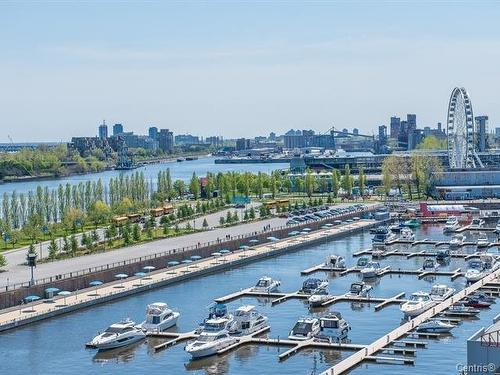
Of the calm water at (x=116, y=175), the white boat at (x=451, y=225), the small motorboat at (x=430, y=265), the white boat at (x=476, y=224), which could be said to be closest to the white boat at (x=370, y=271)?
the small motorboat at (x=430, y=265)

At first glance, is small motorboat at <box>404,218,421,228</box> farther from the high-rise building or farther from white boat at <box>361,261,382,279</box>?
the high-rise building

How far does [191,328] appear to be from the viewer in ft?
84.9

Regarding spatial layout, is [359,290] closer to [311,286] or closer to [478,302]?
[311,286]

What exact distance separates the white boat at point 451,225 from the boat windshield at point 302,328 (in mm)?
25271

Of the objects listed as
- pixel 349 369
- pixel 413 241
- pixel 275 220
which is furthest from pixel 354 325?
pixel 275 220

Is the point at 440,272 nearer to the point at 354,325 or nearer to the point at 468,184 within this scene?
the point at 354,325

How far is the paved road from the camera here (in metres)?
32.0

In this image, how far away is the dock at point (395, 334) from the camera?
2111 cm

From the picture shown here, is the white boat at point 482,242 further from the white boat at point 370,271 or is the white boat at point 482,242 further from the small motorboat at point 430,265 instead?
the white boat at point 370,271

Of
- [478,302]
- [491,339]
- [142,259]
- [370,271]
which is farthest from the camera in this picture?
[142,259]

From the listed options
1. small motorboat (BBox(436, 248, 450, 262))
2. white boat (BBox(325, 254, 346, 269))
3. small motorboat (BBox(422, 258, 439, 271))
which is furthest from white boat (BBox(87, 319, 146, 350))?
small motorboat (BBox(436, 248, 450, 262))

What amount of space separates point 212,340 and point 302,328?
8.00ft

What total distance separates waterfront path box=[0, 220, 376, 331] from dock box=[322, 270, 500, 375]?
9212mm

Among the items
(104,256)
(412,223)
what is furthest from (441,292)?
(412,223)
